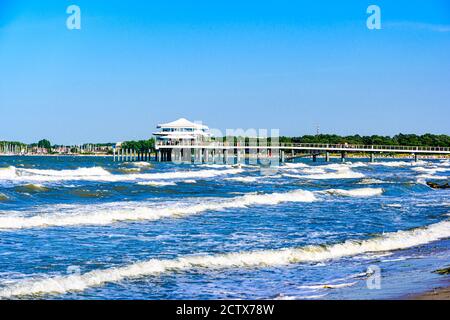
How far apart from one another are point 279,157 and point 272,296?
81.0 metres

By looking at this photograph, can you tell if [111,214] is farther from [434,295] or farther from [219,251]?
[434,295]

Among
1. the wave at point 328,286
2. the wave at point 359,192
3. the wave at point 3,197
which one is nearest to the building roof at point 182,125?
the wave at point 359,192

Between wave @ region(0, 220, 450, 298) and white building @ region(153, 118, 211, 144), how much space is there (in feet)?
215

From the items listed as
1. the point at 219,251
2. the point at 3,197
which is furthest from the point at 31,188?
the point at 219,251

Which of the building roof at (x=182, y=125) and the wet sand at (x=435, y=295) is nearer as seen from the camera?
the wet sand at (x=435, y=295)

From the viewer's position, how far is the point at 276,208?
23.0 metres

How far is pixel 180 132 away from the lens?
82875 millimetres

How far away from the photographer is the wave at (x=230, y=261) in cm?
923

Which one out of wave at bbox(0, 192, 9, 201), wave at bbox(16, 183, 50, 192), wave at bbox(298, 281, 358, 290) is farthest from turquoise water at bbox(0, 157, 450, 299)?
wave at bbox(16, 183, 50, 192)

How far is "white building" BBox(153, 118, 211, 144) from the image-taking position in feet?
265

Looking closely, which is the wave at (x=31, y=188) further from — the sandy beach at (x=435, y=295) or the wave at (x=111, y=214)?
the sandy beach at (x=435, y=295)

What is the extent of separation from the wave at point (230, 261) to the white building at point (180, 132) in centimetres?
6555

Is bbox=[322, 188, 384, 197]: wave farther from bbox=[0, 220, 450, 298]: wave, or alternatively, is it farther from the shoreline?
the shoreline
